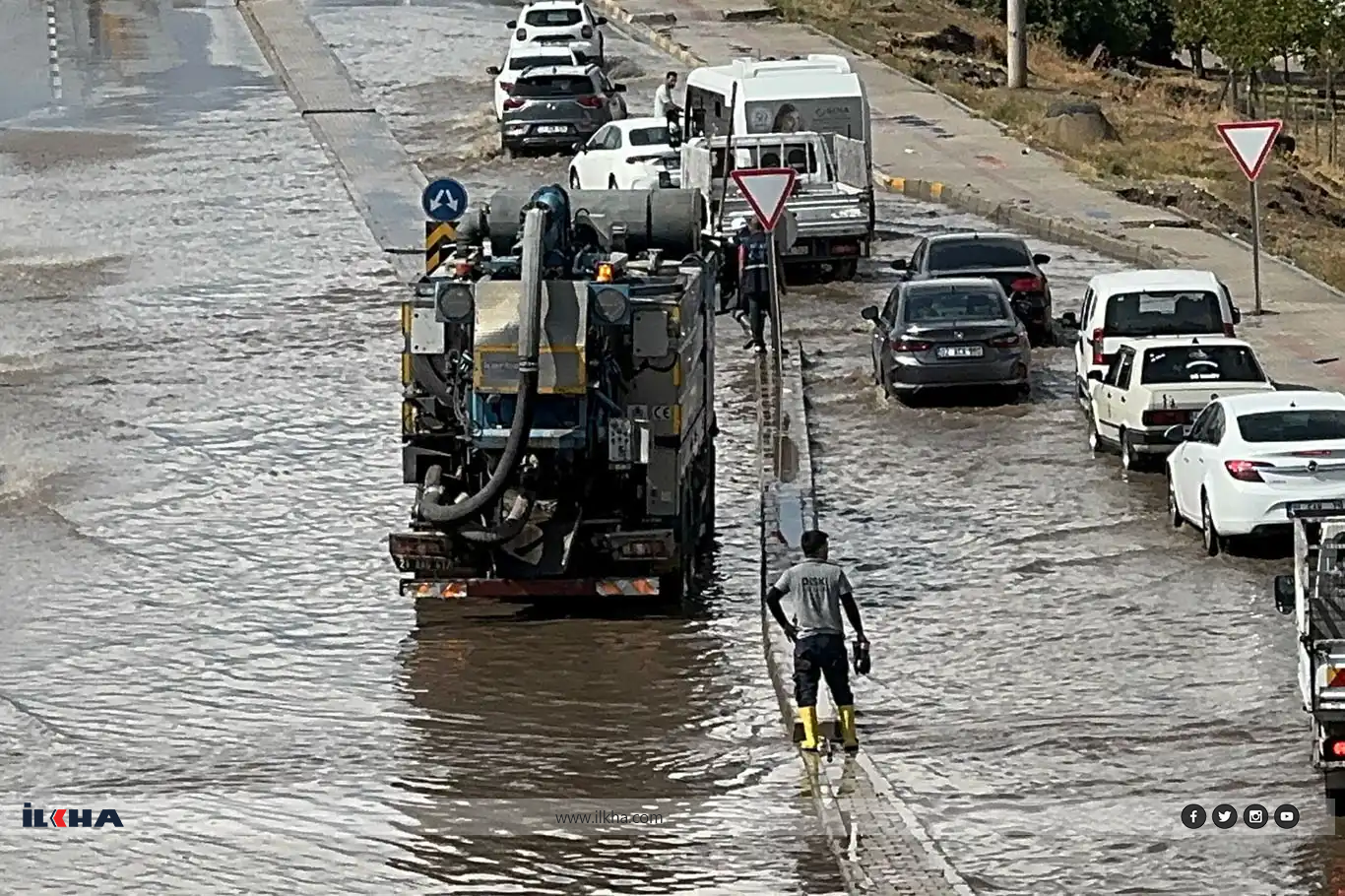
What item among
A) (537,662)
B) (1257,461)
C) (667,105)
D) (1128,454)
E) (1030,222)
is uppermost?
(667,105)

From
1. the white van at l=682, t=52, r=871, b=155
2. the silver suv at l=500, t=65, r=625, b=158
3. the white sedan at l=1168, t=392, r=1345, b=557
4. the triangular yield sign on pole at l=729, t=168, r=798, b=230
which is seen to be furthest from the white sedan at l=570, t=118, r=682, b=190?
the white sedan at l=1168, t=392, r=1345, b=557

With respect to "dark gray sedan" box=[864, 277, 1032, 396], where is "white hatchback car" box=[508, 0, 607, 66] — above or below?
above

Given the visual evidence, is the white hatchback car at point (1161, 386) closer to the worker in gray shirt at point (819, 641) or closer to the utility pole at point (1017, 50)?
the worker in gray shirt at point (819, 641)

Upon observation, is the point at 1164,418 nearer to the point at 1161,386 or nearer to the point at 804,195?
the point at 1161,386

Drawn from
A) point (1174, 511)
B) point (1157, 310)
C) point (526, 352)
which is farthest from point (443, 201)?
point (526, 352)

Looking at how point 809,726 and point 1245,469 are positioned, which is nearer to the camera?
point 809,726

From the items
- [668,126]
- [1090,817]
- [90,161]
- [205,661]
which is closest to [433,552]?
[205,661]

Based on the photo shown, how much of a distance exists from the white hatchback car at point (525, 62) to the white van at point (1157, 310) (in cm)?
2021

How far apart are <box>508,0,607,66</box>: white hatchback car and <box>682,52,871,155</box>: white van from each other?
11.4 meters

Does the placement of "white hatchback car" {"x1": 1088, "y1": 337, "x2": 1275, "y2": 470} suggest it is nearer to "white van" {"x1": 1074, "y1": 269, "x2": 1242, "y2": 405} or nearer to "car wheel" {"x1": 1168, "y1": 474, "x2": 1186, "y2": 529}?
"car wheel" {"x1": 1168, "y1": 474, "x2": 1186, "y2": 529}

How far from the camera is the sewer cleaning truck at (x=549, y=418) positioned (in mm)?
19828

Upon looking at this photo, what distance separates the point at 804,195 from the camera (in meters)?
38.1

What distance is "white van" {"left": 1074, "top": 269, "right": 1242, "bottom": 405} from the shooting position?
29.6 metres

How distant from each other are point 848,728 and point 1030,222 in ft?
86.4
